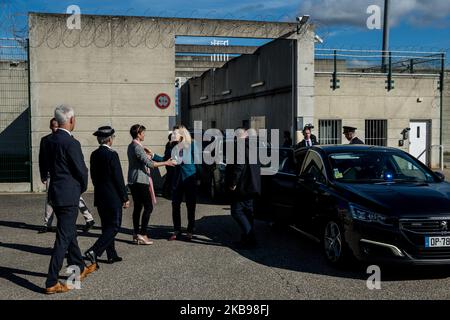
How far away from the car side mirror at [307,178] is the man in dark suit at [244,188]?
2.28 ft

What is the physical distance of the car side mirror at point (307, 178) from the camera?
786cm

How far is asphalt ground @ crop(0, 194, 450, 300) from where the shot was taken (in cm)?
584

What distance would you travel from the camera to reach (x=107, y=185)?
6.98 m

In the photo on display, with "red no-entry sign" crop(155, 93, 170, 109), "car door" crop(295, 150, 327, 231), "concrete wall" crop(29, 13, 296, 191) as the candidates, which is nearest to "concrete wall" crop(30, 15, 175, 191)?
"concrete wall" crop(29, 13, 296, 191)

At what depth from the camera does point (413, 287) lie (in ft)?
19.8

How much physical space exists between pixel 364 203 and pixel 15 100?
11.7 meters

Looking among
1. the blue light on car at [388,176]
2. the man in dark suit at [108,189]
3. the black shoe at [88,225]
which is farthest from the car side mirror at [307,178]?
the black shoe at [88,225]

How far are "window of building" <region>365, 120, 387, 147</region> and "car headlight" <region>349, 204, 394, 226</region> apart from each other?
47.3 feet

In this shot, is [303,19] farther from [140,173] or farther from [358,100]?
[140,173]

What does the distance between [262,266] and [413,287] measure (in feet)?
6.25
